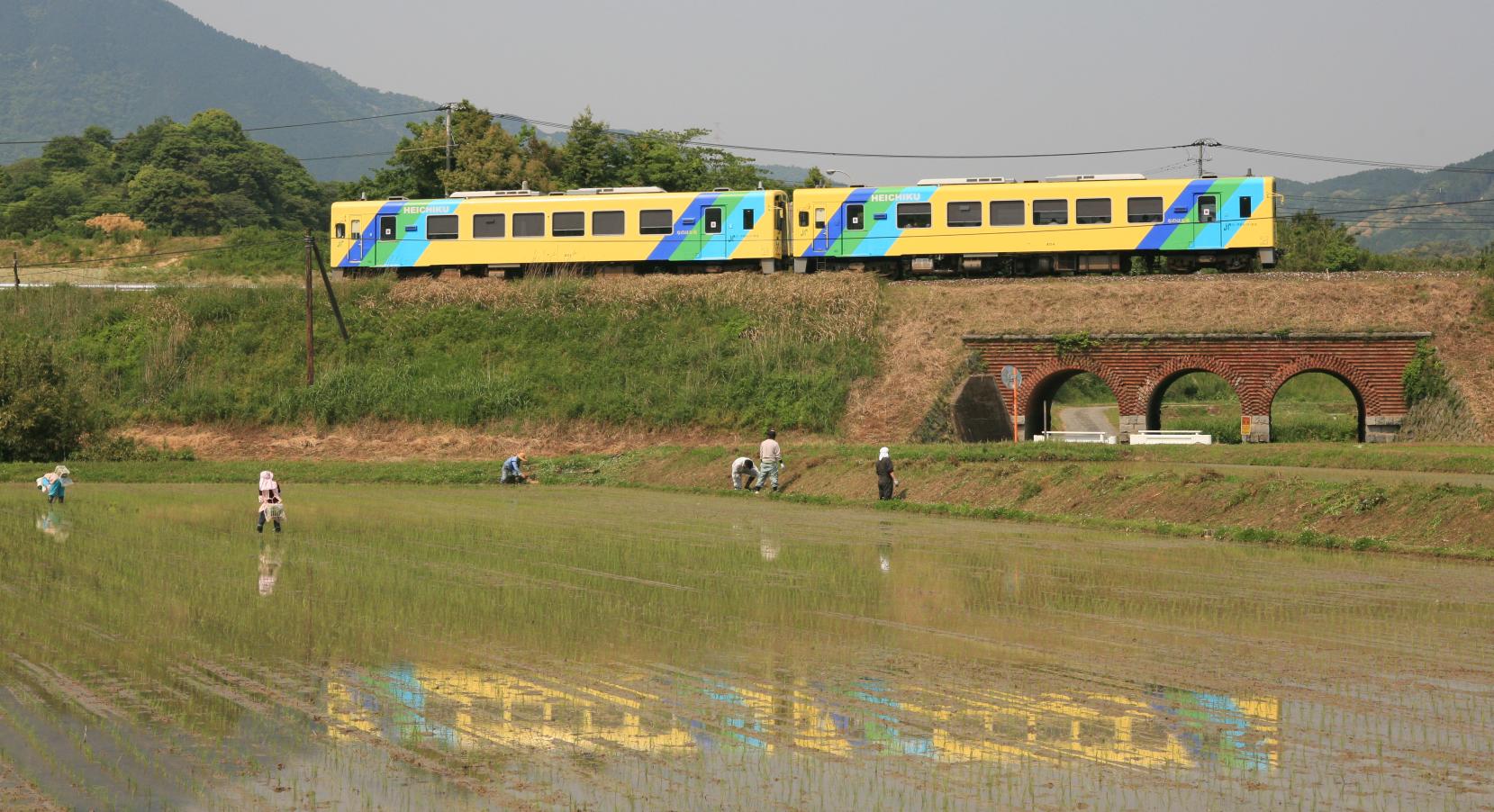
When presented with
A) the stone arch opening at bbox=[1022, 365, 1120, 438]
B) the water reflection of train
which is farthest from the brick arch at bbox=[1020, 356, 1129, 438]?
the water reflection of train

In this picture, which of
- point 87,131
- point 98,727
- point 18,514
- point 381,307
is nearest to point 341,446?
point 381,307

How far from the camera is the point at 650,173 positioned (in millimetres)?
84188

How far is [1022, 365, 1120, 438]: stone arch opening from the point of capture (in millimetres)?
44750

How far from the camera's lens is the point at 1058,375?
4569 cm

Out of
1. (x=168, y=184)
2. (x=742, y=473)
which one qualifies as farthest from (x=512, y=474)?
(x=168, y=184)

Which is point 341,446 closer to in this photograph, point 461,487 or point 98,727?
point 461,487

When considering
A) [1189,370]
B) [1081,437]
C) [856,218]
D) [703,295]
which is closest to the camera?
[1081,437]

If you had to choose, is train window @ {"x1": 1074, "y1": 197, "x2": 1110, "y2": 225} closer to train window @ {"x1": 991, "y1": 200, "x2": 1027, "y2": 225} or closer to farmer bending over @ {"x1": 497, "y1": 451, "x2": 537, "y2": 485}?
train window @ {"x1": 991, "y1": 200, "x2": 1027, "y2": 225}

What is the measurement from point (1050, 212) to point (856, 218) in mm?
6318

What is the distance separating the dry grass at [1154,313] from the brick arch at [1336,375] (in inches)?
44.6

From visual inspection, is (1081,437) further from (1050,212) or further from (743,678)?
(743,678)

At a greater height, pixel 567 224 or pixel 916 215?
pixel 567 224

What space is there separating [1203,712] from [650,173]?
245 ft

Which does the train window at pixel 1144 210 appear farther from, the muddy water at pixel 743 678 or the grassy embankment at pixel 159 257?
the grassy embankment at pixel 159 257
